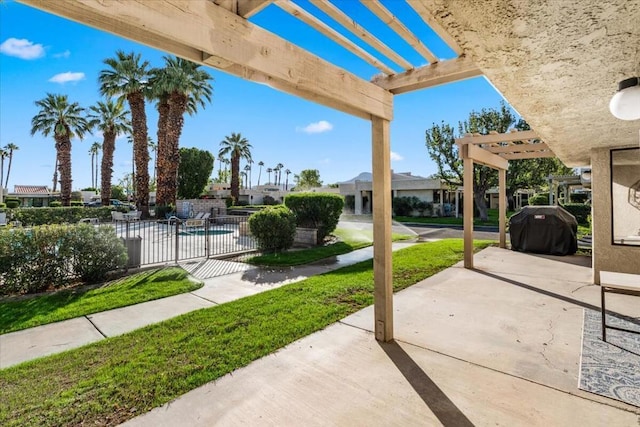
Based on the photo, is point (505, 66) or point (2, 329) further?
point (2, 329)

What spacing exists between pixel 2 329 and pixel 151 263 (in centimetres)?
357

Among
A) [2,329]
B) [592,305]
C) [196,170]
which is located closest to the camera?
[2,329]

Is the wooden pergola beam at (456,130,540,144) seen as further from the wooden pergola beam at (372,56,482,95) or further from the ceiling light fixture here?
the ceiling light fixture

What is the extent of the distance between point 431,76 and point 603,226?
545 cm

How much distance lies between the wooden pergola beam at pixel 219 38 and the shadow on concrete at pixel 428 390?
2.66 m

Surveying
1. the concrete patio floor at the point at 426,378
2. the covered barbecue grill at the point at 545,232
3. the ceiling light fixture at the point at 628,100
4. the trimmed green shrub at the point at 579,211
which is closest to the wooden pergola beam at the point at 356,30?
the ceiling light fixture at the point at 628,100

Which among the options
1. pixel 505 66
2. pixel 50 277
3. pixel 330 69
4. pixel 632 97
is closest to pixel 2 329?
pixel 50 277

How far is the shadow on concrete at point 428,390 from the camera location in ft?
7.43

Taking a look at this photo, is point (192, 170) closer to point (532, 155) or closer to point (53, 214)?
point (53, 214)

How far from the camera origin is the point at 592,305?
4.64 metres

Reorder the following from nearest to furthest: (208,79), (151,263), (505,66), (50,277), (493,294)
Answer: (505,66)
(493,294)
(50,277)
(151,263)
(208,79)

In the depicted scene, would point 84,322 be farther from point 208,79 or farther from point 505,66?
point 208,79

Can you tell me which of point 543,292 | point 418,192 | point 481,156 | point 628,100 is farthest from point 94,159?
point 628,100

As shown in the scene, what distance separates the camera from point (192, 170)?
1167 inches
